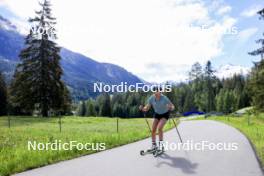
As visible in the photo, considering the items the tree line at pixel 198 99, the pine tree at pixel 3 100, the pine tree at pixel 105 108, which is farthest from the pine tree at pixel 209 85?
the pine tree at pixel 3 100

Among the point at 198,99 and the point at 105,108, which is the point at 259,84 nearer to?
the point at 198,99

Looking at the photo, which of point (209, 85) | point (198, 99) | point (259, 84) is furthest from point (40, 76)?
point (198, 99)

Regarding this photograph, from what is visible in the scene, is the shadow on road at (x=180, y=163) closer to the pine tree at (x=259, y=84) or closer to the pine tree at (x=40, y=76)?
the pine tree at (x=259, y=84)

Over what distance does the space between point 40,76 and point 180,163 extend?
151 feet

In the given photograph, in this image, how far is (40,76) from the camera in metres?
54.2

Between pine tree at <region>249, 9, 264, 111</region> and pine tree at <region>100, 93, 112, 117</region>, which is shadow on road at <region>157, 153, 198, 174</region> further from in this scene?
pine tree at <region>100, 93, 112, 117</region>

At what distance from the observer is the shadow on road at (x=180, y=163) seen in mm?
9562

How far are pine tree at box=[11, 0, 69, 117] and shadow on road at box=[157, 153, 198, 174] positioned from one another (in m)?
43.6

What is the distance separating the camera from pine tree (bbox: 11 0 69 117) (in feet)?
175

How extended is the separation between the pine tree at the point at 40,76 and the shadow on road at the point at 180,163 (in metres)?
43.6

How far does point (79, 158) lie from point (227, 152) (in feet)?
16.1

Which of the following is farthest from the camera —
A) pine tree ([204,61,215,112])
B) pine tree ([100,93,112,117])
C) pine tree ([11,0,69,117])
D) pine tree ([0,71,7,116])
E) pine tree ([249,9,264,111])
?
pine tree ([100,93,112,117])

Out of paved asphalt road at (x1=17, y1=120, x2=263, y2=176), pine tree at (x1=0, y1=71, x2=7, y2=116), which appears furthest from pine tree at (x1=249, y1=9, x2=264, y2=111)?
pine tree at (x1=0, y1=71, x2=7, y2=116)

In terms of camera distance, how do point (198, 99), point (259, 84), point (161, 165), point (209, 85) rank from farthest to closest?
point (198, 99)
point (209, 85)
point (259, 84)
point (161, 165)
